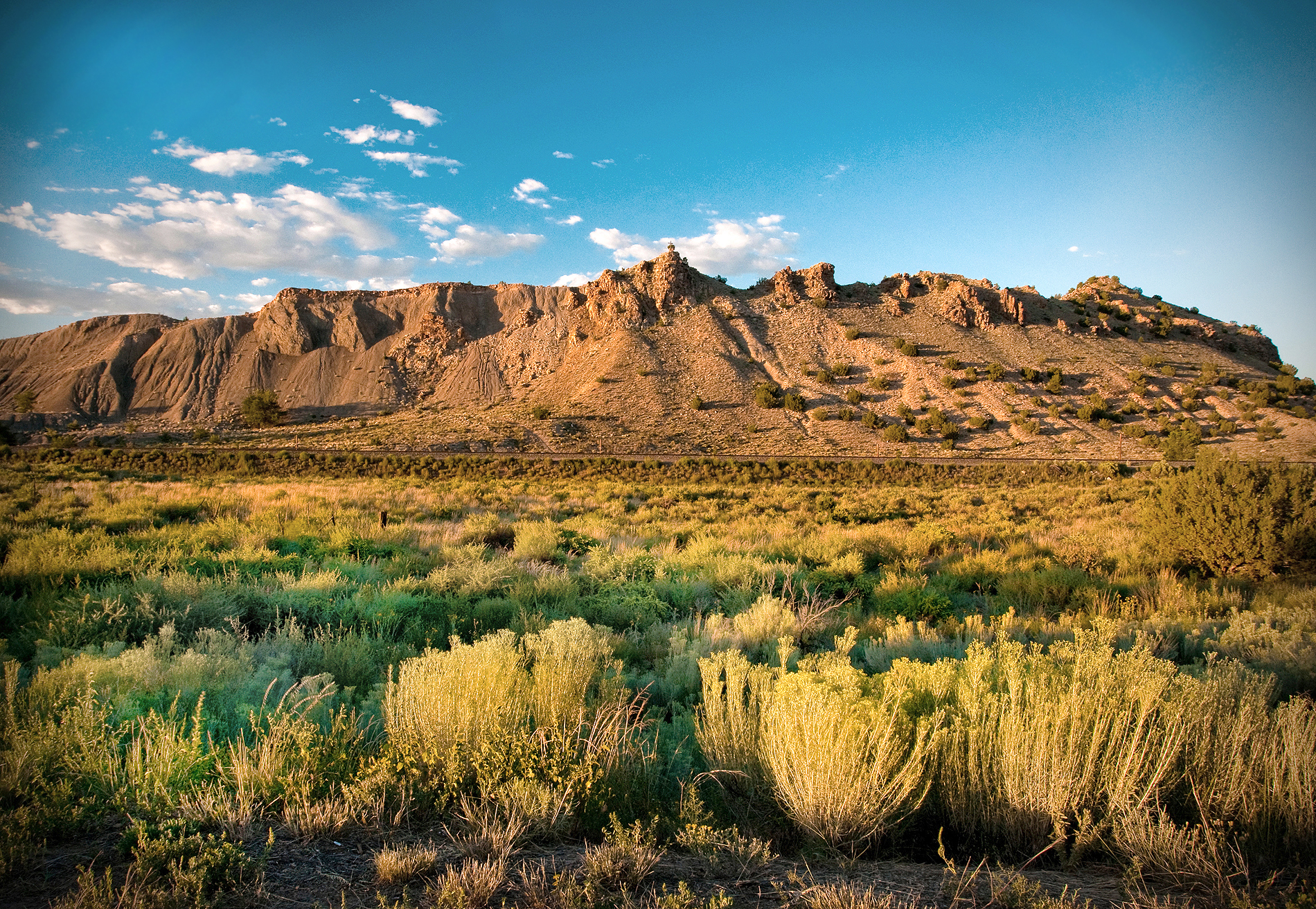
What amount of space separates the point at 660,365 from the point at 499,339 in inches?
842

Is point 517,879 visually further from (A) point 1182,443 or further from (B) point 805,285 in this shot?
(B) point 805,285

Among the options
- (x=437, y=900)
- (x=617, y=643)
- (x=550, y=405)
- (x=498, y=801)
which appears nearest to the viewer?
(x=437, y=900)

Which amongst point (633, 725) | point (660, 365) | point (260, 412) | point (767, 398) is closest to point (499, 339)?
point (660, 365)

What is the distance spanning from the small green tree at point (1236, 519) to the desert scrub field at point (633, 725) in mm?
127

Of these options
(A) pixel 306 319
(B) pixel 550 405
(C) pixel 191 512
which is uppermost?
(A) pixel 306 319

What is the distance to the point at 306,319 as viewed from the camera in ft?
222

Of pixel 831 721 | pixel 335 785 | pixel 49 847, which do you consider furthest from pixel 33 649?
pixel 831 721

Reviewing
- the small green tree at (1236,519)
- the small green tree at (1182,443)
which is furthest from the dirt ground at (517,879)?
the small green tree at (1182,443)

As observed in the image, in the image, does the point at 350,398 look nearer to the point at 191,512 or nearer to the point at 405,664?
the point at 191,512

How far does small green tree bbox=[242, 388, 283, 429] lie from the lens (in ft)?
176

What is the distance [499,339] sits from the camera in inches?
2638

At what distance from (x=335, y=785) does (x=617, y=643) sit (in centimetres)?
280

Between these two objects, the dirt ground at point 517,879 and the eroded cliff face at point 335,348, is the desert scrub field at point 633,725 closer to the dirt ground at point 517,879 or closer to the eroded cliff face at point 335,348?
the dirt ground at point 517,879

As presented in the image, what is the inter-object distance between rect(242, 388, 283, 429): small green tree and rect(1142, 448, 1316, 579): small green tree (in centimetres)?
6106
